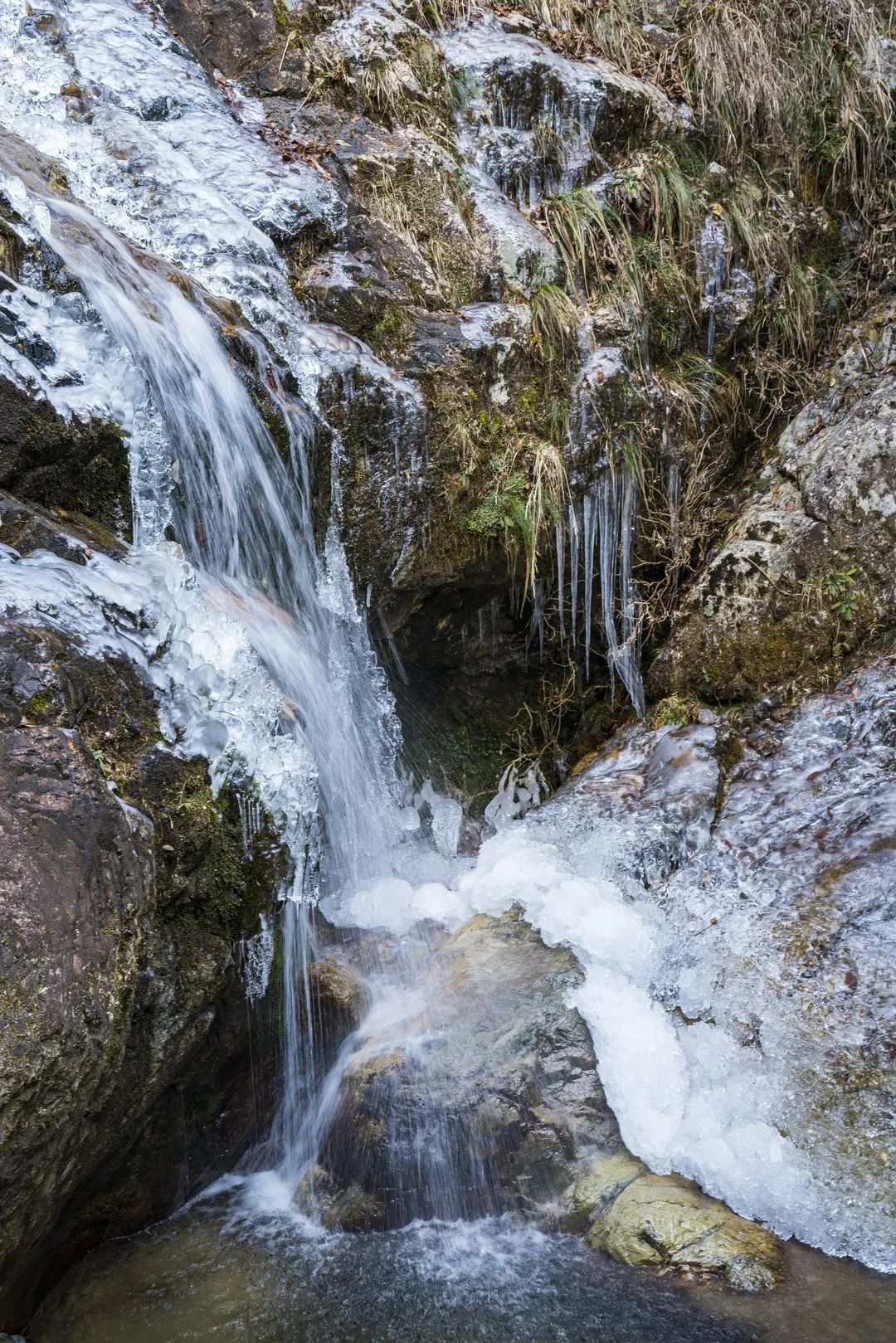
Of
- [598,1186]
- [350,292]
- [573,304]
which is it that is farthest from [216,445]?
[598,1186]

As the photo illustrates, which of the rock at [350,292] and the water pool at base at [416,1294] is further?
the rock at [350,292]

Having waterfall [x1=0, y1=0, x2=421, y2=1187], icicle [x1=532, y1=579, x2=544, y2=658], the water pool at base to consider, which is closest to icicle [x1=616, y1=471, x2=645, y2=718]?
icicle [x1=532, y1=579, x2=544, y2=658]

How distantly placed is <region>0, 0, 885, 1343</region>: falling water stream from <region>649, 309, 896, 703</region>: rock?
0.50 metres

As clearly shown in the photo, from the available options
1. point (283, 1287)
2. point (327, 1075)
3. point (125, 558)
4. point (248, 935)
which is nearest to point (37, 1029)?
point (248, 935)

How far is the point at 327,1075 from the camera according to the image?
3381 millimetres

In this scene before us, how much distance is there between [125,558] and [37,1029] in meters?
1.79

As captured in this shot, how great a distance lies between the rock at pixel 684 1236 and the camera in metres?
2.46

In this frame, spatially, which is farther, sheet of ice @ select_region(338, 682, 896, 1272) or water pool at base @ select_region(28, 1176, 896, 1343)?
sheet of ice @ select_region(338, 682, 896, 1272)

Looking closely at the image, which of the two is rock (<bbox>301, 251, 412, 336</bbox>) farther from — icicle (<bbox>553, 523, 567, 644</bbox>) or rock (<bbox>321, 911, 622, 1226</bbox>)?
rock (<bbox>321, 911, 622, 1226</bbox>)

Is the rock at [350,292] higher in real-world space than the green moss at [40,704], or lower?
higher

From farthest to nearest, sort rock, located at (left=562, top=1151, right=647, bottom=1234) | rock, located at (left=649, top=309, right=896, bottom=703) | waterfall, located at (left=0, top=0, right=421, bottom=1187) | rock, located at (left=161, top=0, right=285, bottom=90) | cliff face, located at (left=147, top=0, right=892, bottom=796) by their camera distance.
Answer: rock, located at (left=161, top=0, right=285, bottom=90)
cliff face, located at (left=147, top=0, right=892, bottom=796)
rock, located at (left=649, top=309, right=896, bottom=703)
waterfall, located at (left=0, top=0, right=421, bottom=1187)
rock, located at (left=562, top=1151, right=647, bottom=1234)

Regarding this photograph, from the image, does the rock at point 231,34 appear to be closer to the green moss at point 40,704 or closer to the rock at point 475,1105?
the green moss at point 40,704

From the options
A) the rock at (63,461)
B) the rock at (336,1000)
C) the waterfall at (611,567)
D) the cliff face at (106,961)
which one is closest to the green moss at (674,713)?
the waterfall at (611,567)

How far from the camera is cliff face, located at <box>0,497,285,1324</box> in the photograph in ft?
7.14
